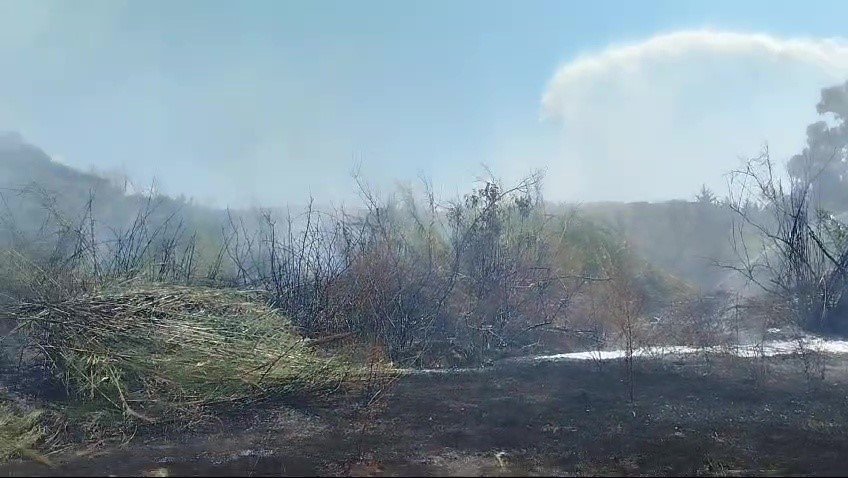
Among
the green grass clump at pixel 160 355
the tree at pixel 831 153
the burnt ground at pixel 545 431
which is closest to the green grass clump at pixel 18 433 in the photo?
the burnt ground at pixel 545 431

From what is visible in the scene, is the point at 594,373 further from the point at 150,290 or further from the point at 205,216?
the point at 205,216

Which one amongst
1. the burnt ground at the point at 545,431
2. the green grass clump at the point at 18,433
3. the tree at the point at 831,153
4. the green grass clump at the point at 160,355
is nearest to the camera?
the burnt ground at the point at 545,431

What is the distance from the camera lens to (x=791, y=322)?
1075 centimetres

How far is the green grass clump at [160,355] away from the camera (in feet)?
22.6

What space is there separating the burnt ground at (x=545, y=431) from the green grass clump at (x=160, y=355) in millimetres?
301

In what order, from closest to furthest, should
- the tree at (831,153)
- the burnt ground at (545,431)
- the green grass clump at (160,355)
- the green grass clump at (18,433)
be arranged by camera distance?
the burnt ground at (545,431) < the green grass clump at (18,433) < the green grass clump at (160,355) < the tree at (831,153)

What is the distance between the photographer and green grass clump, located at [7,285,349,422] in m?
6.88

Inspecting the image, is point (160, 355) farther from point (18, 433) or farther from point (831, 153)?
Result: point (831, 153)

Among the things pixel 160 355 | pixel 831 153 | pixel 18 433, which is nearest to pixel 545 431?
pixel 160 355

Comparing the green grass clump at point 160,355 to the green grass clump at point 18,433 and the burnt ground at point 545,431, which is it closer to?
the burnt ground at point 545,431

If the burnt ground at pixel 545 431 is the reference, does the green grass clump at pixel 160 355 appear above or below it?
above

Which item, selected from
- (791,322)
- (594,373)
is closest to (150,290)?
(594,373)

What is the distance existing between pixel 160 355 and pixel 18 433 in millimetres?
1400

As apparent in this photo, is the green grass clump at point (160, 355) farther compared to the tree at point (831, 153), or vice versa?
the tree at point (831, 153)
